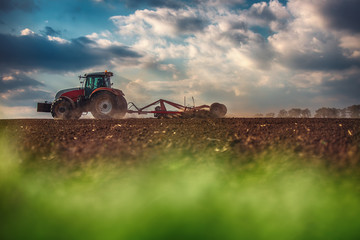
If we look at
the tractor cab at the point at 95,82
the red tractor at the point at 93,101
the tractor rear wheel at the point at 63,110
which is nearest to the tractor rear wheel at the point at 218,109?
the red tractor at the point at 93,101

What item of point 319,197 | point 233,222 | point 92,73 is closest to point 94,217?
point 233,222

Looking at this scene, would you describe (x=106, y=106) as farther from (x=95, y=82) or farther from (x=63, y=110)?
(x=63, y=110)

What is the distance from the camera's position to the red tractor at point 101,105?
10992 mm

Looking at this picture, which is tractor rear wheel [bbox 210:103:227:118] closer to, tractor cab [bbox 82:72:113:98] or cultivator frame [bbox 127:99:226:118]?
cultivator frame [bbox 127:99:226:118]

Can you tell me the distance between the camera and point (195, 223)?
1.10m

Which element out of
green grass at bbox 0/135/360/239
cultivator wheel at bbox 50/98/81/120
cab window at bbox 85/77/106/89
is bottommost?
green grass at bbox 0/135/360/239

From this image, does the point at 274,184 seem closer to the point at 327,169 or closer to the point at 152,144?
the point at 327,169

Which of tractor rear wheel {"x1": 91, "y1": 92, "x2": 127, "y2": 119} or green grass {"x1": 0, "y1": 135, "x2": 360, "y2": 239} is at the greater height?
tractor rear wheel {"x1": 91, "y1": 92, "x2": 127, "y2": 119}

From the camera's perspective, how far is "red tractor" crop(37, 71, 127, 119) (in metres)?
11.0

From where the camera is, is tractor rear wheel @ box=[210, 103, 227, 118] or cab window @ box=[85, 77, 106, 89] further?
cab window @ box=[85, 77, 106, 89]

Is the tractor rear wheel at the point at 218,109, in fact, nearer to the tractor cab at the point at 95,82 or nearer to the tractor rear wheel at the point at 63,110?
the tractor cab at the point at 95,82

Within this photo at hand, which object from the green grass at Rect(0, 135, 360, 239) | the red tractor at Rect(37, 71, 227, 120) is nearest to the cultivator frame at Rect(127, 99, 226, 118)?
the red tractor at Rect(37, 71, 227, 120)

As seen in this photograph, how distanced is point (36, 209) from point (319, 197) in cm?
125

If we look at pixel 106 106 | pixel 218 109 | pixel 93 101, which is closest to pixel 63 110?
pixel 93 101
